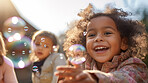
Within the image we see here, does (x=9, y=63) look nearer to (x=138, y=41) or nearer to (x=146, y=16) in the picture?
(x=138, y=41)

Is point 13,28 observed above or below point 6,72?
above

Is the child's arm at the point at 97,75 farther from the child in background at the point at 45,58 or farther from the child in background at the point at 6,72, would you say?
the child in background at the point at 45,58

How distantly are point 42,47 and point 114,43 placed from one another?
1.77 m

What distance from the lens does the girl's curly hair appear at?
204cm

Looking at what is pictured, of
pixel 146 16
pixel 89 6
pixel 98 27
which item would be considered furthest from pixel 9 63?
pixel 146 16

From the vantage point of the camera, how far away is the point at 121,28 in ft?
6.47

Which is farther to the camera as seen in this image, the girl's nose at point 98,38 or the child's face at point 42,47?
the child's face at point 42,47

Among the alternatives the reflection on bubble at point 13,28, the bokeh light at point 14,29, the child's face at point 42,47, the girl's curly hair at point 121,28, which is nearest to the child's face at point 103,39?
the girl's curly hair at point 121,28

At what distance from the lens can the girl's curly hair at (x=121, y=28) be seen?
2044 millimetres

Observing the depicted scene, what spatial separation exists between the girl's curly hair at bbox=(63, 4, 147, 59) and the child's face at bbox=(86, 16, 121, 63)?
10 cm

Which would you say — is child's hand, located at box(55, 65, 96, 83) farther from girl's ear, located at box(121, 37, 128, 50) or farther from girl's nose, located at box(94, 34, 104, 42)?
girl's ear, located at box(121, 37, 128, 50)

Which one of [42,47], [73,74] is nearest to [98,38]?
[73,74]

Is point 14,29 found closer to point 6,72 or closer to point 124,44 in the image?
point 6,72

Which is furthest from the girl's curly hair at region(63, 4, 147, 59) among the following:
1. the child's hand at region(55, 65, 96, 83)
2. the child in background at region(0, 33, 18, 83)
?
the child's hand at region(55, 65, 96, 83)
